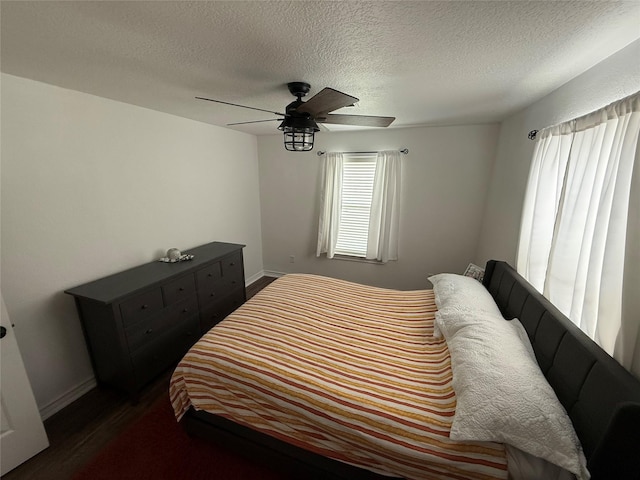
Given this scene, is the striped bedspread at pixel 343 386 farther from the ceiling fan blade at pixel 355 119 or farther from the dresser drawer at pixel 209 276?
the ceiling fan blade at pixel 355 119

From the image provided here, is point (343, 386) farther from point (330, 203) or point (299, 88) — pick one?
point (330, 203)

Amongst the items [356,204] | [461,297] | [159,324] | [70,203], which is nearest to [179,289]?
[159,324]

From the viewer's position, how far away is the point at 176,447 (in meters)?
1.66

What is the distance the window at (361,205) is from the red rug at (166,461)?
8.83ft

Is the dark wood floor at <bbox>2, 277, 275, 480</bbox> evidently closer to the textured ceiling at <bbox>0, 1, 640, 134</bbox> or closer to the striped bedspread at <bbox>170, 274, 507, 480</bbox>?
the striped bedspread at <bbox>170, 274, 507, 480</bbox>

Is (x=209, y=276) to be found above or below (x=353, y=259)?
above

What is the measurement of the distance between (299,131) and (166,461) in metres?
2.27

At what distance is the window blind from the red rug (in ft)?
9.17

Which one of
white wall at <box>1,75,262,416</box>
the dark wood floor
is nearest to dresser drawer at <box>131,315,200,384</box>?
the dark wood floor

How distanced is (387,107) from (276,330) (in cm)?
213

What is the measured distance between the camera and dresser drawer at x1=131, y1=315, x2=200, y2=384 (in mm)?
2016

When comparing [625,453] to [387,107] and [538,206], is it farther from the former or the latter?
[387,107]

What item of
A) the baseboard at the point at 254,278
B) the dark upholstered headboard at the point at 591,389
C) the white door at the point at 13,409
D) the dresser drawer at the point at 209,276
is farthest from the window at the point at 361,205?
the white door at the point at 13,409

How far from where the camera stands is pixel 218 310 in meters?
2.84
